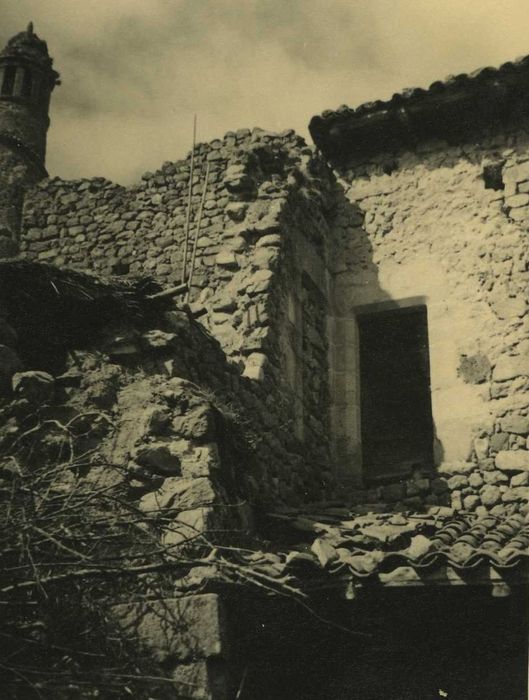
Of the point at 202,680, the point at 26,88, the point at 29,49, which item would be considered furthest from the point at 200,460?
the point at 29,49

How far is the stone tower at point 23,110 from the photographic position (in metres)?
12.3

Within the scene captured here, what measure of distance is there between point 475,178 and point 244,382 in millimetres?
3482

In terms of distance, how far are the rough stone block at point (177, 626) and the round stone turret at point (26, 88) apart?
916 centimetres

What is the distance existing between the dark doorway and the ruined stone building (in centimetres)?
3

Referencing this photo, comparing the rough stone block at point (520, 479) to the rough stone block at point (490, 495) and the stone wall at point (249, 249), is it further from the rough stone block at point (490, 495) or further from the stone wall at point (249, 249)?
the stone wall at point (249, 249)

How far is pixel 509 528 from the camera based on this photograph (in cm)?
645

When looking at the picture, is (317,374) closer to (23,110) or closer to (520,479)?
(520,479)

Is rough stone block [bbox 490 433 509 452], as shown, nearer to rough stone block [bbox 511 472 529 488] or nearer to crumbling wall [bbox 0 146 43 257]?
rough stone block [bbox 511 472 529 488]

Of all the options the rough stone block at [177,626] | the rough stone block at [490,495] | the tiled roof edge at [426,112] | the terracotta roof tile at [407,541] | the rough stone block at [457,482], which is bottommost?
the rough stone block at [177,626]

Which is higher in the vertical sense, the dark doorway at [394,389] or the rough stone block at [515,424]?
the dark doorway at [394,389]

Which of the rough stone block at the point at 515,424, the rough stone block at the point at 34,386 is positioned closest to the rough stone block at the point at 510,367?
the rough stone block at the point at 515,424

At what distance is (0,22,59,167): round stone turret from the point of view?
13445mm

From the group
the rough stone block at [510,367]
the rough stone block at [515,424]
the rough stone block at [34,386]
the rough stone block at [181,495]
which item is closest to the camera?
the rough stone block at [181,495]

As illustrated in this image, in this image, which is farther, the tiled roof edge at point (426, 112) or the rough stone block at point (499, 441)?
the tiled roof edge at point (426, 112)
